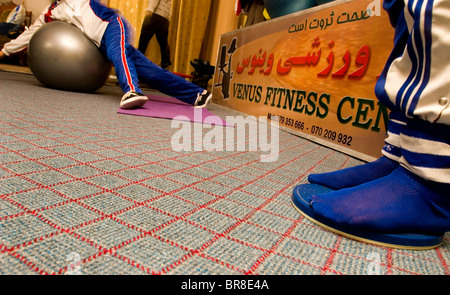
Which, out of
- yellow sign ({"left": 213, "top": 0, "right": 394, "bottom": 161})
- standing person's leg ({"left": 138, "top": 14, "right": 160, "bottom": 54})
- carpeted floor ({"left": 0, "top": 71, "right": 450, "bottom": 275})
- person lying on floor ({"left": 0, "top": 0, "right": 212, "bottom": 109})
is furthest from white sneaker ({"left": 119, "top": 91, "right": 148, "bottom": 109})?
standing person's leg ({"left": 138, "top": 14, "right": 160, "bottom": 54})

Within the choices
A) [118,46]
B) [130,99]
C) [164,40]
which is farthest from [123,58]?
[164,40]

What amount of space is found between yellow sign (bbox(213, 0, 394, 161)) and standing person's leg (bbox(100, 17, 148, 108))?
31.9 inches

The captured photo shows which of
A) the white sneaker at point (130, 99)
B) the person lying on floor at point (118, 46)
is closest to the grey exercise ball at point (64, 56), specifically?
the person lying on floor at point (118, 46)

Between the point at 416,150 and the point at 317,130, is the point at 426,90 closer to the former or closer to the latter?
the point at 416,150

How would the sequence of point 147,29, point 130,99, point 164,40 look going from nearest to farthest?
1. point 130,99
2. point 147,29
3. point 164,40

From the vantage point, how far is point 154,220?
0.41 m

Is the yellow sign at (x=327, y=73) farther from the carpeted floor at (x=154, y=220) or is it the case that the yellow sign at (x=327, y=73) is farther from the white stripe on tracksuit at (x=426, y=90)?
the white stripe on tracksuit at (x=426, y=90)

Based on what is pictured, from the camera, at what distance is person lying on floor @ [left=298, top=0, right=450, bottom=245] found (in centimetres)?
39

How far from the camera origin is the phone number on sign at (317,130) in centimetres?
120

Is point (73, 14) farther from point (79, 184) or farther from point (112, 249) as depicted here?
point (112, 249)

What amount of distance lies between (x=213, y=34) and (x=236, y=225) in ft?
12.1

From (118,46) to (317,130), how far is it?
1.24m
